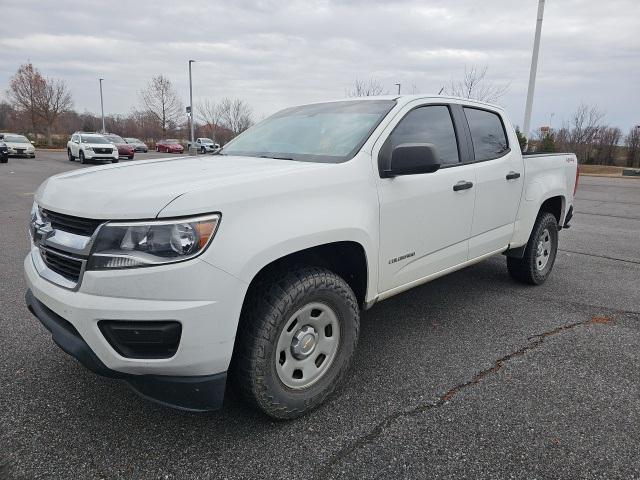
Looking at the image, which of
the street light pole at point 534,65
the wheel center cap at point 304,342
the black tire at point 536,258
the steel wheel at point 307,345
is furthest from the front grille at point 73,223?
the street light pole at point 534,65

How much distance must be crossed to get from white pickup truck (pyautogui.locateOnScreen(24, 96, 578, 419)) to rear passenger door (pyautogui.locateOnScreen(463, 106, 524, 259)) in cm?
16

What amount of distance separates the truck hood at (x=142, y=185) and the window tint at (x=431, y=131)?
33.3 inches

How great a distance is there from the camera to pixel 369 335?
143 inches

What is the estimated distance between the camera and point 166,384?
2084 millimetres

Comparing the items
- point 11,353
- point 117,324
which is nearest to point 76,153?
point 11,353

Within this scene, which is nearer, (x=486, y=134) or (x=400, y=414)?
(x=400, y=414)

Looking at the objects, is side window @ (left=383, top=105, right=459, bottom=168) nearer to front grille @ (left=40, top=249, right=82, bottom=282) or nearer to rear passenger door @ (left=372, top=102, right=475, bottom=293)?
rear passenger door @ (left=372, top=102, right=475, bottom=293)

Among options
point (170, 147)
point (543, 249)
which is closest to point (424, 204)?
point (543, 249)

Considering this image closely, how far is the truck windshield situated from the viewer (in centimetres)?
294

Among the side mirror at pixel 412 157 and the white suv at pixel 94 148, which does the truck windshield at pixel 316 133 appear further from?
the white suv at pixel 94 148

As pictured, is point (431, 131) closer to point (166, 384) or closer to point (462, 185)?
point (462, 185)

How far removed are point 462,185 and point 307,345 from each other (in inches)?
69.8

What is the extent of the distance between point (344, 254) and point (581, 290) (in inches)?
132

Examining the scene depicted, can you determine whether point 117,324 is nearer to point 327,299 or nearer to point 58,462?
point 58,462
